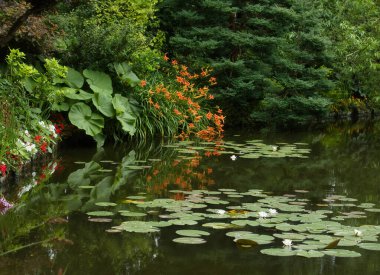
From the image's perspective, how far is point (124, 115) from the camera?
9703 millimetres

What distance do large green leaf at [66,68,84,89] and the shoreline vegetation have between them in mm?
16

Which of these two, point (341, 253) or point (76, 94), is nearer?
point (341, 253)

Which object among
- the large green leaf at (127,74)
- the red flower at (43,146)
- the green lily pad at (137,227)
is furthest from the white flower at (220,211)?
the large green leaf at (127,74)

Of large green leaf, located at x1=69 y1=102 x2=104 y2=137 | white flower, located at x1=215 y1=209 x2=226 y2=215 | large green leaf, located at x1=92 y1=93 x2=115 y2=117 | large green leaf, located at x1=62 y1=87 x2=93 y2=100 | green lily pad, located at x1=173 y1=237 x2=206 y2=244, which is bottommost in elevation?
green lily pad, located at x1=173 y1=237 x2=206 y2=244

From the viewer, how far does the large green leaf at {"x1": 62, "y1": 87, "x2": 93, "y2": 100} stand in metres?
8.94

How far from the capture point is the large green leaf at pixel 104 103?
368 inches

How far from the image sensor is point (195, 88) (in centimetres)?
1244

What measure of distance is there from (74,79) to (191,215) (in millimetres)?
5141


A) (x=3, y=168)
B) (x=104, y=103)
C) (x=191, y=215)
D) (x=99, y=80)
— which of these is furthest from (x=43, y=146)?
(x=191, y=215)

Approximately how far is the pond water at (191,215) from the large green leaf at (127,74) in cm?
170

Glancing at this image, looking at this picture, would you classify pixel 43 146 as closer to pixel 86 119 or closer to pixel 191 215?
pixel 86 119

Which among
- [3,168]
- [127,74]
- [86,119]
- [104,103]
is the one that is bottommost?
[3,168]

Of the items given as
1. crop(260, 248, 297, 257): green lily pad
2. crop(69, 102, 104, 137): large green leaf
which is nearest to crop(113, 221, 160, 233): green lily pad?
crop(260, 248, 297, 257): green lily pad

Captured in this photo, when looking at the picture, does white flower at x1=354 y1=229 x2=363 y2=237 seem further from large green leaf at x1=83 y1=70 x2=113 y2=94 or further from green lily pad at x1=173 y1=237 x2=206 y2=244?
large green leaf at x1=83 y1=70 x2=113 y2=94
